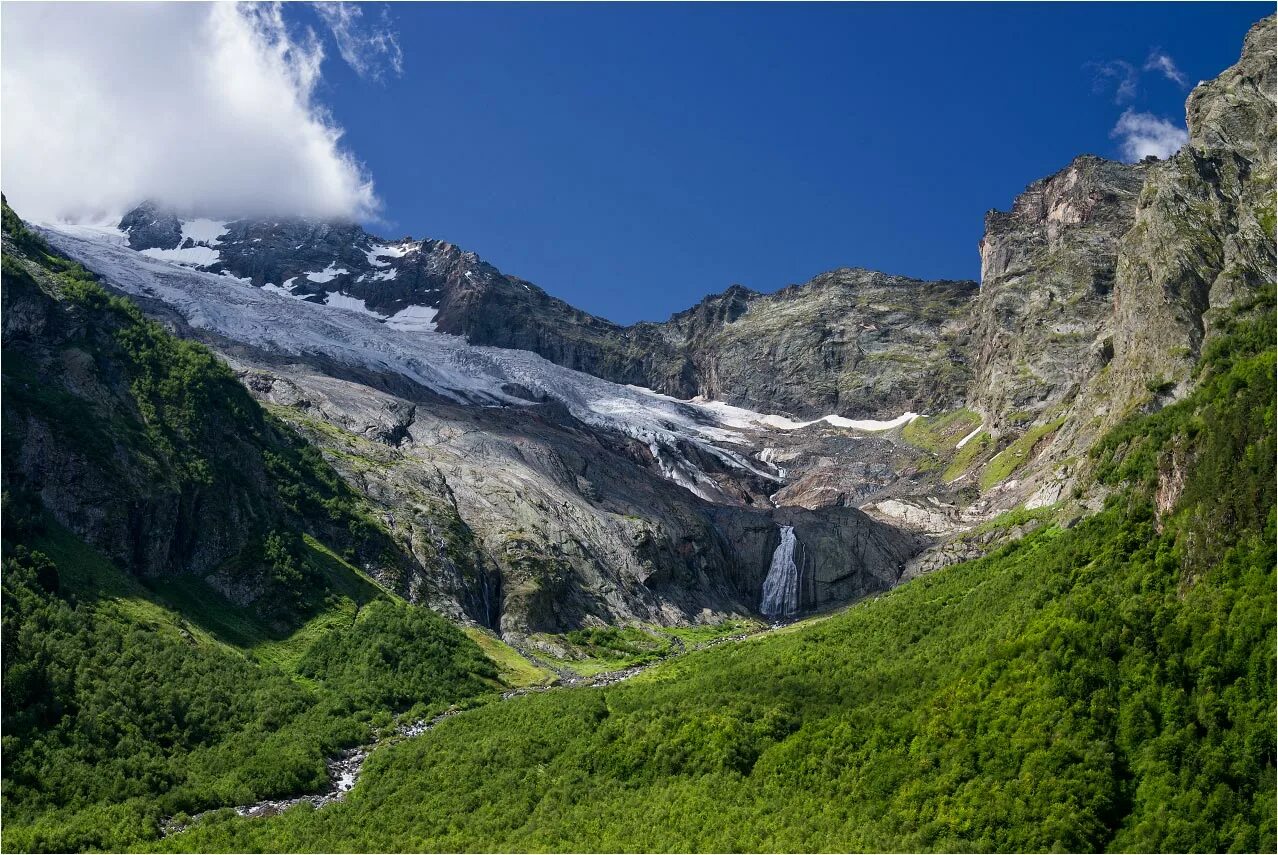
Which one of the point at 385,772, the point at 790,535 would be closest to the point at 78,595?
the point at 385,772

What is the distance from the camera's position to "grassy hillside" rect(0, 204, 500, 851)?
5638 centimetres

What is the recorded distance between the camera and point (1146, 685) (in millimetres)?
43469

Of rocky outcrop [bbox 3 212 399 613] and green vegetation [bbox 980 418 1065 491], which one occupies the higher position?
green vegetation [bbox 980 418 1065 491]

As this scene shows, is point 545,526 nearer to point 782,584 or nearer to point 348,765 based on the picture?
point 782,584

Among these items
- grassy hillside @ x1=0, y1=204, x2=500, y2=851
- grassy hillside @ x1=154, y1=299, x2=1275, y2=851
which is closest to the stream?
grassy hillside @ x1=0, y1=204, x2=500, y2=851

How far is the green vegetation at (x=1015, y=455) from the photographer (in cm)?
15975

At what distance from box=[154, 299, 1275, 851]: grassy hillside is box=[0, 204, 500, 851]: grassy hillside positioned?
23.9 ft

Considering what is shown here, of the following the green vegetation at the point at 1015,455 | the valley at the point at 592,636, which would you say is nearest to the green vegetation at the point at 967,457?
the green vegetation at the point at 1015,455

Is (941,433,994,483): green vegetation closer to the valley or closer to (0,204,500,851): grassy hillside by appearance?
the valley

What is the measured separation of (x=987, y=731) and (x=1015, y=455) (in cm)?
Result: 12799

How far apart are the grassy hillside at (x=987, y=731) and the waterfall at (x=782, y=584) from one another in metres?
70.9

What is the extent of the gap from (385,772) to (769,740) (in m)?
21.8

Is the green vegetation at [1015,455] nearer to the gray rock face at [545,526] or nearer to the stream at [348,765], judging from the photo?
the gray rock face at [545,526]

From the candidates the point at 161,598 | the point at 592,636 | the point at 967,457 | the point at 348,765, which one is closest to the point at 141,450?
the point at 161,598
